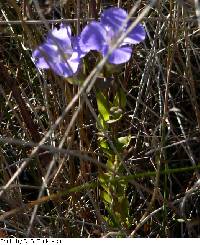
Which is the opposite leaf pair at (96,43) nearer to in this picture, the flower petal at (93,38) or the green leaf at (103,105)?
the flower petal at (93,38)

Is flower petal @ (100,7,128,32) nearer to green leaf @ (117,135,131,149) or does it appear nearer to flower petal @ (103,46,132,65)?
flower petal @ (103,46,132,65)

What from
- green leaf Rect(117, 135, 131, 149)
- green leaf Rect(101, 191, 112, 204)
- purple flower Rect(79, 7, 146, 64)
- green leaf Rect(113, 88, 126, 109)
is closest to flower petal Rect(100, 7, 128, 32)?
purple flower Rect(79, 7, 146, 64)

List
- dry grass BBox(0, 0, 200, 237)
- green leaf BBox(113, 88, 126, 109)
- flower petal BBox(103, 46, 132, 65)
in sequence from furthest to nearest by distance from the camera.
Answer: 1. dry grass BBox(0, 0, 200, 237)
2. green leaf BBox(113, 88, 126, 109)
3. flower petal BBox(103, 46, 132, 65)

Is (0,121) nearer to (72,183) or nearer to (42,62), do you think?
(72,183)

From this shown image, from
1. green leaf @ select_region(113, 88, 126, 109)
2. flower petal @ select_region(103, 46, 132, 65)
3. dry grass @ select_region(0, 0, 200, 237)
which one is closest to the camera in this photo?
flower petal @ select_region(103, 46, 132, 65)

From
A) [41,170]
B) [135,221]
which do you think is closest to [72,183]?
[41,170]

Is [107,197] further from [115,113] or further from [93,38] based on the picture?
[93,38]
